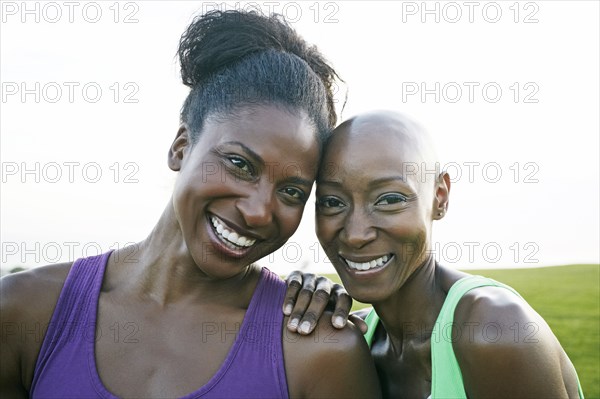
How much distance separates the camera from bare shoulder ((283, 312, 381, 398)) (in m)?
2.47

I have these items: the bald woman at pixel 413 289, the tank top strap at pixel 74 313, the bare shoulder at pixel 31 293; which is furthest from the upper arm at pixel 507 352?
the bare shoulder at pixel 31 293

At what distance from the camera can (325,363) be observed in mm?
2477

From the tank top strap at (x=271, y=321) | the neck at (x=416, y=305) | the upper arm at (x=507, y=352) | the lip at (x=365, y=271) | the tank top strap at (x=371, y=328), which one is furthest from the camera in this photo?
the tank top strap at (x=371, y=328)

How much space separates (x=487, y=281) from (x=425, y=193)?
0.45 metres

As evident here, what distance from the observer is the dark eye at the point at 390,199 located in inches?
107

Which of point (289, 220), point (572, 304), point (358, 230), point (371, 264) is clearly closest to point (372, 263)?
point (371, 264)

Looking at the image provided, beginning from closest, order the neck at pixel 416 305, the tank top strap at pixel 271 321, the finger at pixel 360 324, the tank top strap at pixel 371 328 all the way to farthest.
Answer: the tank top strap at pixel 271 321 < the finger at pixel 360 324 < the neck at pixel 416 305 < the tank top strap at pixel 371 328

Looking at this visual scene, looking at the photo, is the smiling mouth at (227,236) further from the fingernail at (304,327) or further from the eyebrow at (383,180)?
the eyebrow at (383,180)

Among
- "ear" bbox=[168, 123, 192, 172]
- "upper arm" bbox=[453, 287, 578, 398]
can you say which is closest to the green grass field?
"upper arm" bbox=[453, 287, 578, 398]

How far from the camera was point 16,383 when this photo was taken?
8.45 feet

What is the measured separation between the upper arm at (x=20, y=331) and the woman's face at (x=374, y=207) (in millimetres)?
1168

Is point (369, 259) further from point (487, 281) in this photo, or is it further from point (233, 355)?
point (233, 355)

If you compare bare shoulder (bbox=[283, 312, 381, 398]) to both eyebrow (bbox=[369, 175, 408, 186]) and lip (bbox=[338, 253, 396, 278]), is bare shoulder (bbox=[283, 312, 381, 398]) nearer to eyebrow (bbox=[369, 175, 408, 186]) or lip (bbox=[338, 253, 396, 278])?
lip (bbox=[338, 253, 396, 278])

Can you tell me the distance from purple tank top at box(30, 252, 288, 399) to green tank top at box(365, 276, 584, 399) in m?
0.60
